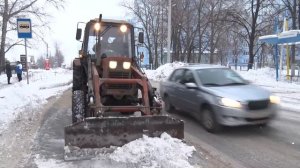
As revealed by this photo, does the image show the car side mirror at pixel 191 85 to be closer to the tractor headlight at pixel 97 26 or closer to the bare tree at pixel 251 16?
the tractor headlight at pixel 97 26

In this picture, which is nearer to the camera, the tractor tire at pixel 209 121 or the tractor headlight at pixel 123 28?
the tractor tire at pixel 209 121

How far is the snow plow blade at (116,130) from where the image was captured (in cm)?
731

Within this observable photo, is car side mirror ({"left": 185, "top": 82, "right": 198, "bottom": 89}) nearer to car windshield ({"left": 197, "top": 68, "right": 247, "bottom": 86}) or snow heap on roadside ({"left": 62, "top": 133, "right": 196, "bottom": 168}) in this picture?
car windshield ({"left": 197, "top": 68, "right": 247, "bottom": 86})

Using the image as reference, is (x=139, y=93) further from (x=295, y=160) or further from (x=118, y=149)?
(x=295, y=160)

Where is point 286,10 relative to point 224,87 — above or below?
above

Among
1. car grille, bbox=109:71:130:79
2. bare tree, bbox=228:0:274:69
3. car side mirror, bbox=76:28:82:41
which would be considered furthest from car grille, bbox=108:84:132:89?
bare tree, bbox=228:0:274:69

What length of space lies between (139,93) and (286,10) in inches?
1338

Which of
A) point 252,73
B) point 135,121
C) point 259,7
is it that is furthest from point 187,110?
point 259,7

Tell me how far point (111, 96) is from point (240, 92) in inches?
122

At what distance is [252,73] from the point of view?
1241 inches

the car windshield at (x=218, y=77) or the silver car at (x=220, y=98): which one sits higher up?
the car windshield at (x=218, y=77)

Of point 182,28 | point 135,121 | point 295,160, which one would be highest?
point 182,28

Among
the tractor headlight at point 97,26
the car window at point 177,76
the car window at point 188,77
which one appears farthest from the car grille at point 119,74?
the car window at point 177,76

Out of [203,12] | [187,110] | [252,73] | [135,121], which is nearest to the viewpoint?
[135,121]
